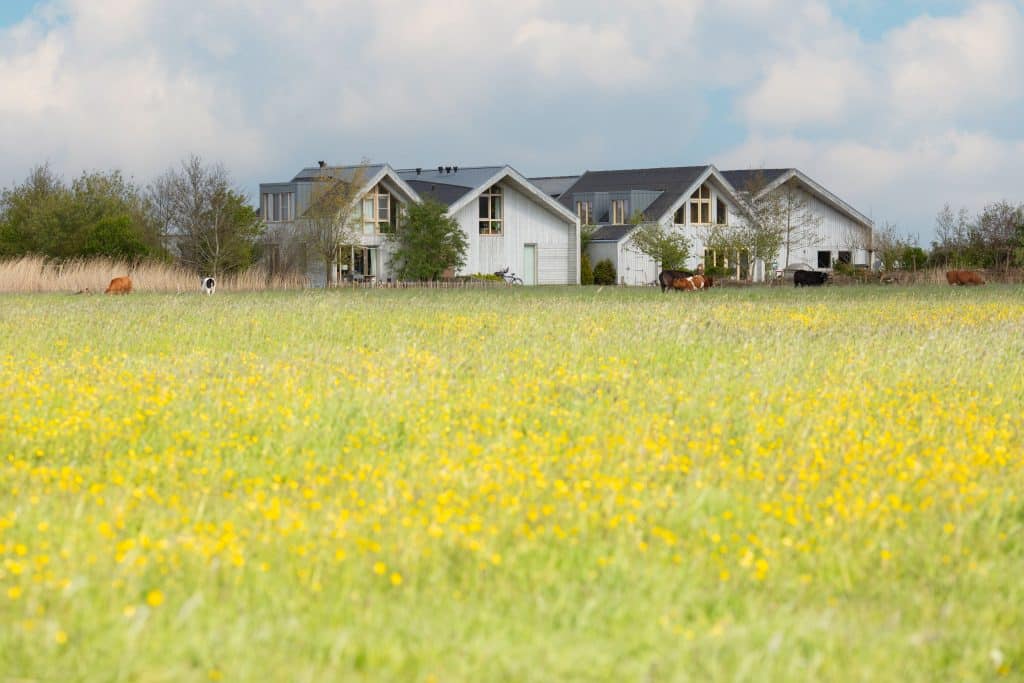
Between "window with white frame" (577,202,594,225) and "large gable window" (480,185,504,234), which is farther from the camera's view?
"window with white frame" (577,202,594,225)

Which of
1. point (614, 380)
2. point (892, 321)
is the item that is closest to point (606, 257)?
point (892, 321)

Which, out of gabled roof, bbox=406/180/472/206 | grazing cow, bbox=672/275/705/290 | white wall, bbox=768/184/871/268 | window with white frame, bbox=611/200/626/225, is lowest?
grazing cow, bbox=672/275/705/290

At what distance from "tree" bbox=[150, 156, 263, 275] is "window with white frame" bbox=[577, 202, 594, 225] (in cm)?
2496

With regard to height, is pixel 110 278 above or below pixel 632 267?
below

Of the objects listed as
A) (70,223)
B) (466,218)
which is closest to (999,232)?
(466,218)

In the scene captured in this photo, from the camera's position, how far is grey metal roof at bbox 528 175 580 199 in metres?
85.6

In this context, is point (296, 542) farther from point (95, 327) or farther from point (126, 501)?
point (95, 327)

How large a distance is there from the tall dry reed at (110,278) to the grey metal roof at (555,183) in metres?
33.8

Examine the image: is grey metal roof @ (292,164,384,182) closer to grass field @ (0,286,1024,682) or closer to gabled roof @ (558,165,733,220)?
gabled roof @ (558,165,733,220)

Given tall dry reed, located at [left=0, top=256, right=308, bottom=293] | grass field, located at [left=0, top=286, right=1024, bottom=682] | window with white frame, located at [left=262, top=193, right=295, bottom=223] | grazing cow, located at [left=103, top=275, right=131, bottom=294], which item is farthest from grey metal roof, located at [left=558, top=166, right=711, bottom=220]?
grass field, located at [left=0, top=286, right=1024, bottom=682]

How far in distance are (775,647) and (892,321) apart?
66.0ft

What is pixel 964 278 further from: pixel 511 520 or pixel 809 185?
pixel 511 520

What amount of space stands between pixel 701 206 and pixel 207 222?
31751 millimetres

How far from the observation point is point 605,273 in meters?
73.3
